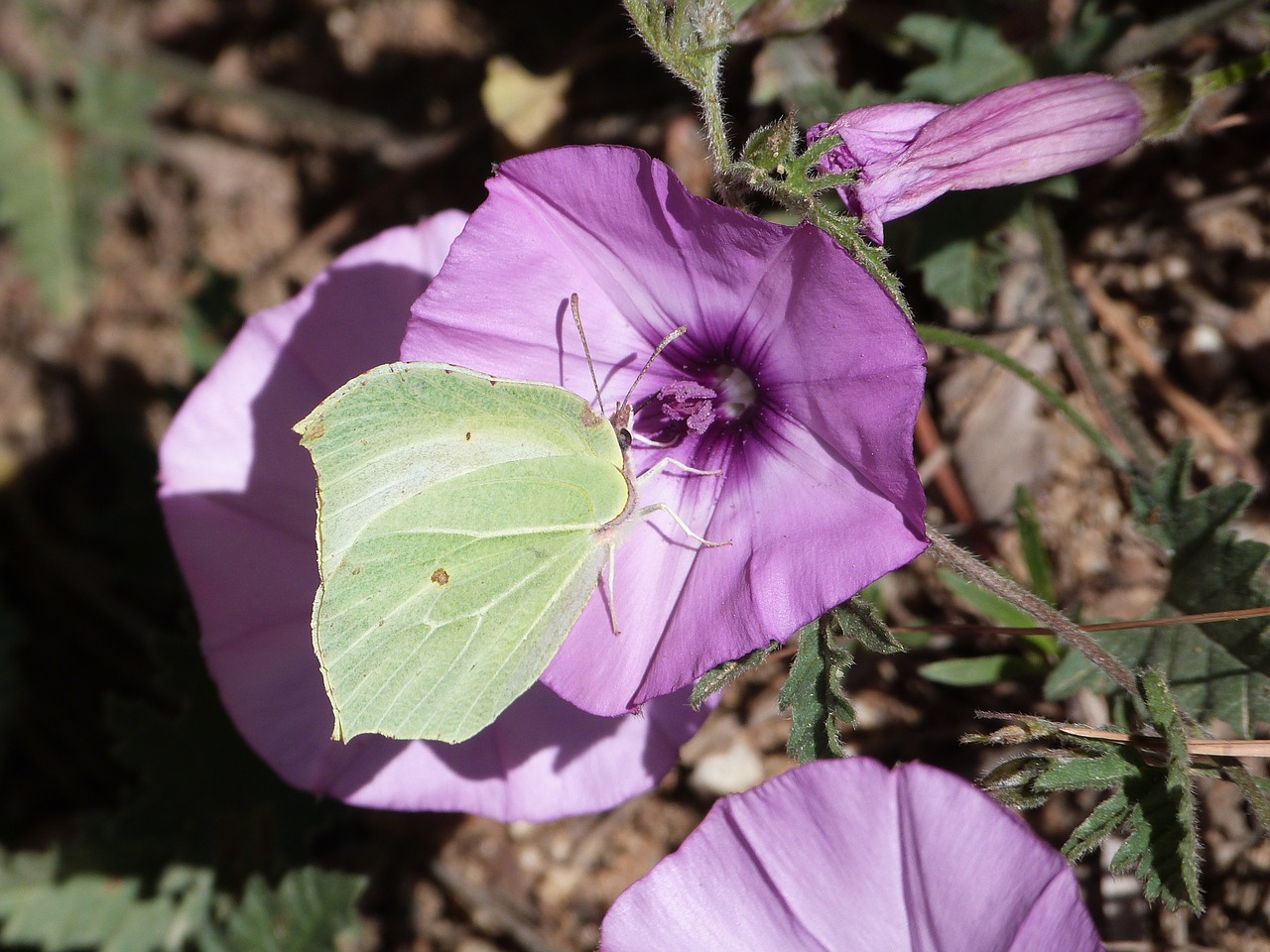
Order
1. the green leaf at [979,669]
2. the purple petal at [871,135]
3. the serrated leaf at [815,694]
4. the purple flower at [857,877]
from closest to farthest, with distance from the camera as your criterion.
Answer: the purple flower at [857,877], the purple petal at [871,135], the serrated leaf at [815,694], the green leaf at [979,669]

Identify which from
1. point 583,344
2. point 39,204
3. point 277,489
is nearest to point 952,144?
point 583,344

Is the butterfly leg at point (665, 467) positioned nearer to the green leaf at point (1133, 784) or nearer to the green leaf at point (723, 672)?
the green leaf at point (723, 672)

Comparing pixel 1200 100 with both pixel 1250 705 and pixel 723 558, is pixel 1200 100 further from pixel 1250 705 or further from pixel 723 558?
pixel 723 558

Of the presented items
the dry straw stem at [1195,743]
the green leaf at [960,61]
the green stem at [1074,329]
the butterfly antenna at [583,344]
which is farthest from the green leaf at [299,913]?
the green leaf at [960,61]

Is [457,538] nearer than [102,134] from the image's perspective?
Yes

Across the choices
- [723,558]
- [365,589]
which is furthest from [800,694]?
[365,589]

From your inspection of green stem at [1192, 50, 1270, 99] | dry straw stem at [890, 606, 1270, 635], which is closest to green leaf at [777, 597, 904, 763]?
dry straw stem at [890, 606, 1270, 635]

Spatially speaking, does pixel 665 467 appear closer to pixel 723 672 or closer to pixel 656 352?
pixel 656 352
